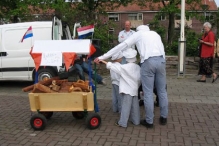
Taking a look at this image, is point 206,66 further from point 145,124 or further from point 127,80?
point 127,80

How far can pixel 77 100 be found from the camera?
5.10 m

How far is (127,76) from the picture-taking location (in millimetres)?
5246

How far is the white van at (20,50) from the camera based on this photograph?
8.55 meters

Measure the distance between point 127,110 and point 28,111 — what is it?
235cm

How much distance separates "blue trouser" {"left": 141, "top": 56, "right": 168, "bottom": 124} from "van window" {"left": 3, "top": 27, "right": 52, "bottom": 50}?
4186 mm

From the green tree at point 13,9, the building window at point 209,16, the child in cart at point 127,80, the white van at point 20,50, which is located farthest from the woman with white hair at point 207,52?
the building window at point 209,16

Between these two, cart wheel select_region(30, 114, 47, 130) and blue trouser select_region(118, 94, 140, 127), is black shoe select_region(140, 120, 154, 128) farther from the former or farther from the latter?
cart wheel select_region(30, 114, 47, 130)

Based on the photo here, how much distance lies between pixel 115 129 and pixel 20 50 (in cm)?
461

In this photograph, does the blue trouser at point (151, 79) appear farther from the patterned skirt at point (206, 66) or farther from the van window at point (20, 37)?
the patterned skirt at point (206, 66)

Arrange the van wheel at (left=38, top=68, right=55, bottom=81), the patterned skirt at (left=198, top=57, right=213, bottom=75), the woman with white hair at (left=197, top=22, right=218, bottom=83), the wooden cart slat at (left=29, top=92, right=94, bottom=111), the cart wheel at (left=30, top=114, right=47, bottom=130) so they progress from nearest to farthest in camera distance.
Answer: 1. the wooden cart slat at (left=29, top=92, right=94, bottom=111)
2. the cart wheel at (left=30, top=114, right=47, bottom=130)
3. the van wheel at (left=38, top=68, right=55, bottom=81)
4. the woman with white hair at (left=197, top=22, right=218, bottom=83)
5. the patterned skirt at (left=198, top=57, right=213, bottom=75)

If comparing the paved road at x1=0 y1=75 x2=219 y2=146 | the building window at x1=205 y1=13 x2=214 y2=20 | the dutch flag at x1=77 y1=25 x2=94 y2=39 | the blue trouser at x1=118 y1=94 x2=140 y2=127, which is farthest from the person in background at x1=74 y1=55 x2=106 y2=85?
the building window at x1=205 y1=13 x2=214 y2=20

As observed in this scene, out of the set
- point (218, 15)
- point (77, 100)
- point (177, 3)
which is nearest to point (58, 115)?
point (77, 100)

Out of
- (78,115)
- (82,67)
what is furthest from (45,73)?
(78,115)

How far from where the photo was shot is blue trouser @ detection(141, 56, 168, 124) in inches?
200
